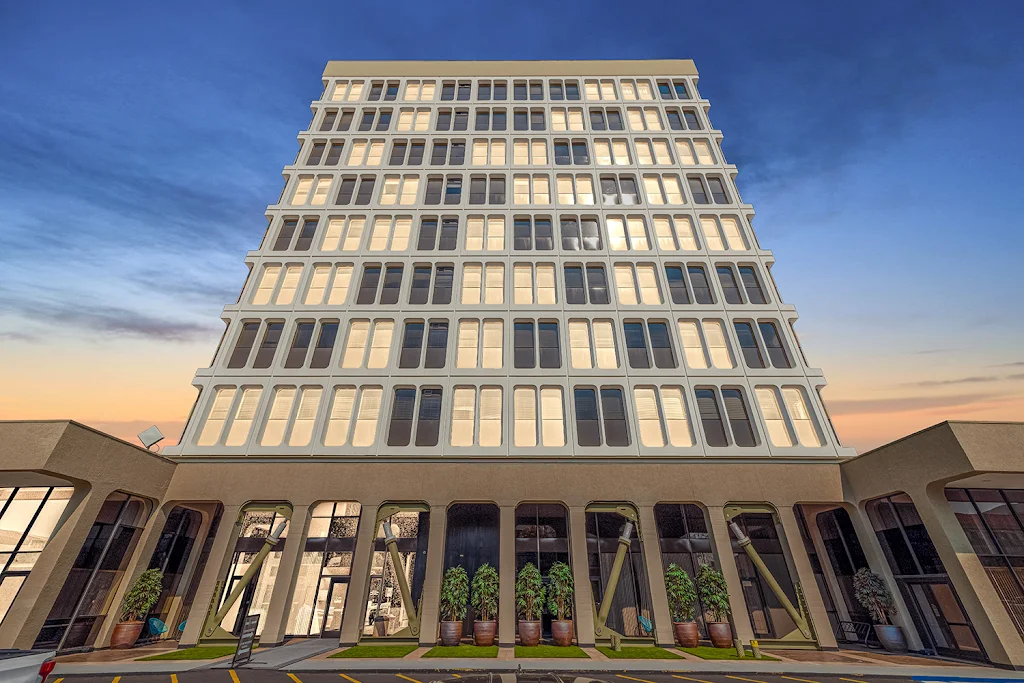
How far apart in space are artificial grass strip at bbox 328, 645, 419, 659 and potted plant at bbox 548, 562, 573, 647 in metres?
5.90

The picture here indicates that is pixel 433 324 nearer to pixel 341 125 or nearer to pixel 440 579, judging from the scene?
pixel 440 579

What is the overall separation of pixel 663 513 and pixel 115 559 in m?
25.5

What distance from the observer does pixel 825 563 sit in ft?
73.8

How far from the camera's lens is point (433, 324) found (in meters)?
26.8

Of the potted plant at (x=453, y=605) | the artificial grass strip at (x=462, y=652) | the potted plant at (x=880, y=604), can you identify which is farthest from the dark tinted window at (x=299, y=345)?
the potted plant at (x=880, y=604)

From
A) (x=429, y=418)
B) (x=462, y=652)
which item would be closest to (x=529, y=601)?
(x=462, y=652)

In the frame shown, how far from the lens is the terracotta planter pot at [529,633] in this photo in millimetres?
18859

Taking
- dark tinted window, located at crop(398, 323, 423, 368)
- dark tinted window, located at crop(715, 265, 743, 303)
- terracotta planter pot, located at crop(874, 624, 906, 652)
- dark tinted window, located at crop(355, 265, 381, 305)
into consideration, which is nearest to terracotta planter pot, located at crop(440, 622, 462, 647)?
dark tinted window, located at crop(398, 323, 423, 368)

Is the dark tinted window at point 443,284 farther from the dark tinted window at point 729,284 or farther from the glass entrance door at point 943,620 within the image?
the glass entrance door at point 943,620

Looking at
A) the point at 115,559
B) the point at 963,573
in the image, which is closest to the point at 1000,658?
the point at 963,573

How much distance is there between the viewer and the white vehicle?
7633 millimetres

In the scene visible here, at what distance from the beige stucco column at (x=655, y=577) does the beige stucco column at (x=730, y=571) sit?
2.62 metres

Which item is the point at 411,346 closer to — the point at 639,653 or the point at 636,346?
the point at 636,346

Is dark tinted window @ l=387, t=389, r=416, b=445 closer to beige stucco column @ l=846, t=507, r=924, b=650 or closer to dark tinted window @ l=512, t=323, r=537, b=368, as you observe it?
dark tinted window @ l=512, t=323, r=537, b=368
